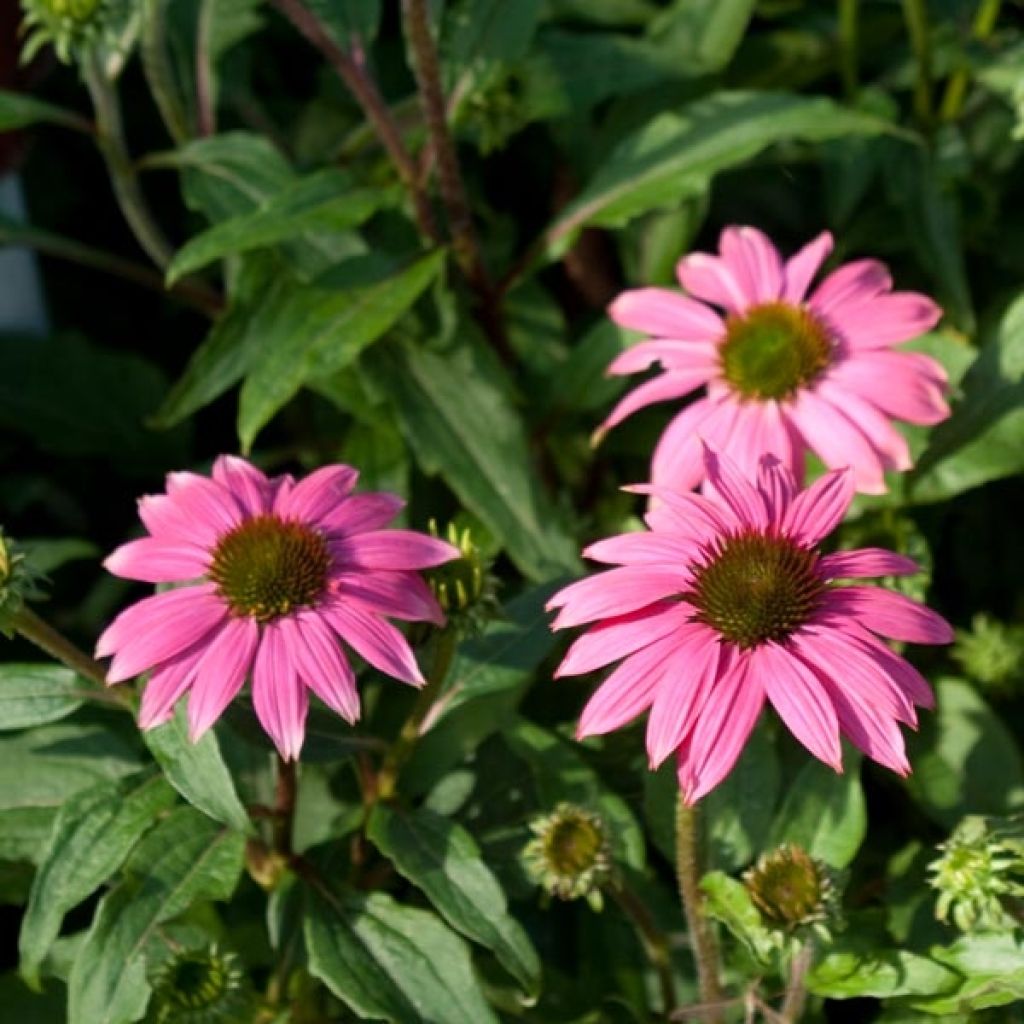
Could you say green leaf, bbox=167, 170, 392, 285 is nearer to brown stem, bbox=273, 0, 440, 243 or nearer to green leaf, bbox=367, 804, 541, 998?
brown stem, bbox=273, 0, 440, 243

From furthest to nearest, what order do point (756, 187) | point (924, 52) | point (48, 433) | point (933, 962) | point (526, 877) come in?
point (756, 187) < point (48, 433) < point (924, 52) < point (526, 877) < point (933, 962)

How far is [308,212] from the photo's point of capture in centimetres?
160

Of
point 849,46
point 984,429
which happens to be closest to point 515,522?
point 984,429

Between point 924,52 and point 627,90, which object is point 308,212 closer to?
point 627,90

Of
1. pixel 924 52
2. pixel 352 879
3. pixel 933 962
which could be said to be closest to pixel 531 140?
pixel 924 52

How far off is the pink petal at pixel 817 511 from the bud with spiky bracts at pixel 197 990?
0.53m

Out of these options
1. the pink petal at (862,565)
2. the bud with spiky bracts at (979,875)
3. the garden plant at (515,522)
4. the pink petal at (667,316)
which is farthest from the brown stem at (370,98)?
the bud with spiky bracts at (979,875)

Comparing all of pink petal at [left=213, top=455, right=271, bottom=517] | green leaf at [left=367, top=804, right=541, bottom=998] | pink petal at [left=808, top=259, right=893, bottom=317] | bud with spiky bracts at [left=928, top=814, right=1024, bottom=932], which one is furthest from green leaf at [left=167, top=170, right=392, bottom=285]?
bud with spiky bracts at [left=928, top=814, right=1024, bottom=932]

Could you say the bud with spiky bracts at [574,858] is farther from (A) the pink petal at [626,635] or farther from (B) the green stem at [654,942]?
(A) the pink petal at [626,635]

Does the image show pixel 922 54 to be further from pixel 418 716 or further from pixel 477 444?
pixel 418 716

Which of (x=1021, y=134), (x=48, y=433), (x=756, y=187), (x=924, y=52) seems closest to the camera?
(x=1021, y=134)

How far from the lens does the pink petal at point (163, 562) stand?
1.24 meters

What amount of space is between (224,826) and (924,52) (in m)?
1.16

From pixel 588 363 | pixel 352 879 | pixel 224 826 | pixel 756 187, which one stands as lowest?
pixel 352 879
